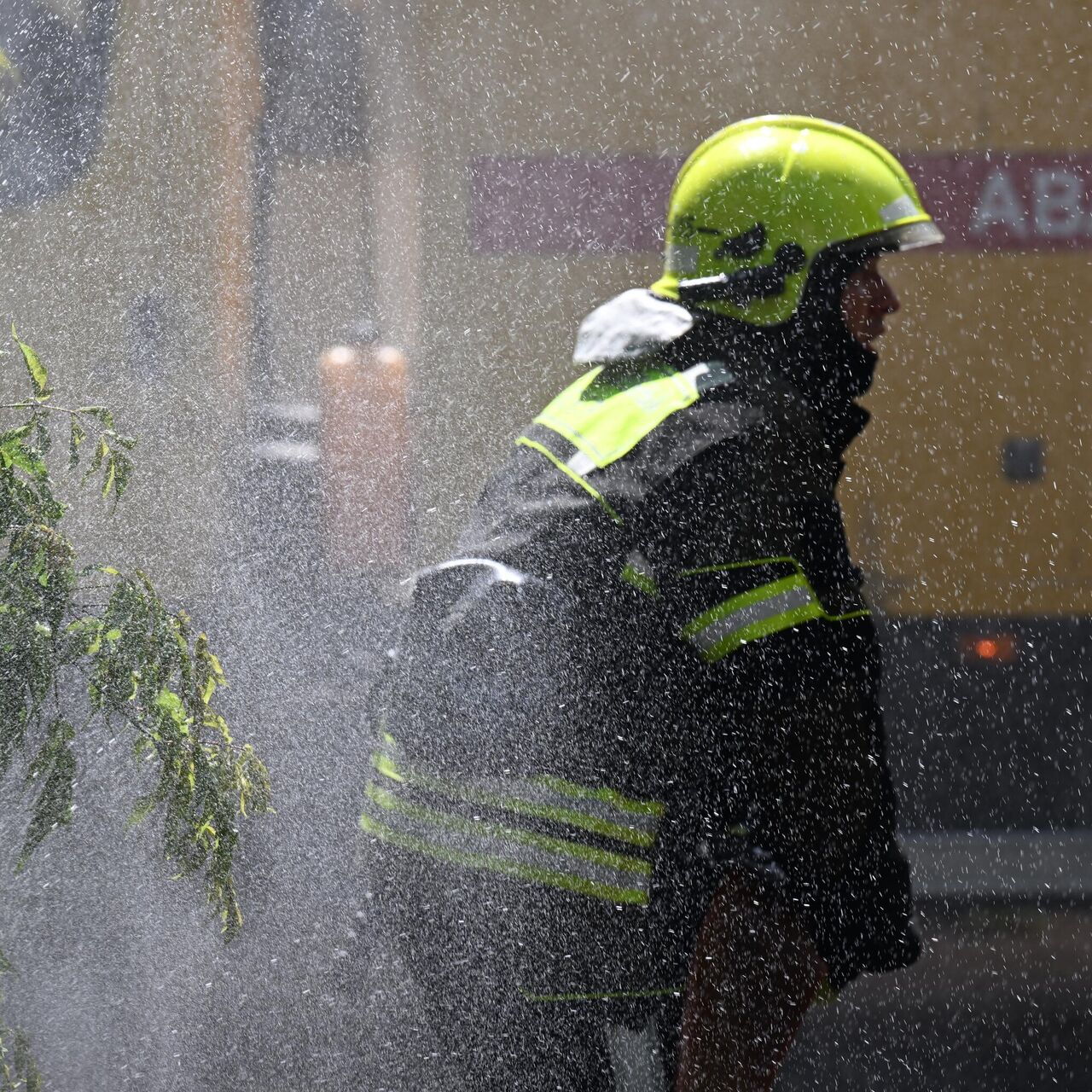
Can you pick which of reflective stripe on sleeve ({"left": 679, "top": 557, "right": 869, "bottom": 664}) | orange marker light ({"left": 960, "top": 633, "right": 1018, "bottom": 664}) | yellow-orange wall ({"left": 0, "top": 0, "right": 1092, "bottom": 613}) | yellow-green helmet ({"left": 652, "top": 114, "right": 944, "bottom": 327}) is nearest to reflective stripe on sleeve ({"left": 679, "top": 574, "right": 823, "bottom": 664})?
reflective stripe on sleeve ({"left": 679, "top": 557, "right": 869, "bottom": 664})

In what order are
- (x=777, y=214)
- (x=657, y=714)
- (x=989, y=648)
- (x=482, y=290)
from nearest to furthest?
1. (x=657, y=714)
2. (x=777, y=214)
3. (x=482, y=290)
4. (x=989, y=648)

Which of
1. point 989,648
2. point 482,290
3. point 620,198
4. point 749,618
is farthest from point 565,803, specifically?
point 989,648

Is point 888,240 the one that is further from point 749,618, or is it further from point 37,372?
point 37,372

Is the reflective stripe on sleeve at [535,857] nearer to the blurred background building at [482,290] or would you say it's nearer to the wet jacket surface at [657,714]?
the wet jacket surface at [657,714]

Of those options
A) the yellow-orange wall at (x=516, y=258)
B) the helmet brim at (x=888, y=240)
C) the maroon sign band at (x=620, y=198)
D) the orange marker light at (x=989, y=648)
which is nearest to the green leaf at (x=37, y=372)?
the helmet brim at (x=888, y=240)

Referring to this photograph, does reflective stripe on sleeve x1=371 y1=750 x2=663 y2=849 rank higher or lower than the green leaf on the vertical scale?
lower

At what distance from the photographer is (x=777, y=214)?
1949 millimetres

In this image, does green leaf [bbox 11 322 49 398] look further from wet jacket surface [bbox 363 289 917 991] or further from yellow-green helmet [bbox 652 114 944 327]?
yellow-green helmet [bbox 652 114 944 327]

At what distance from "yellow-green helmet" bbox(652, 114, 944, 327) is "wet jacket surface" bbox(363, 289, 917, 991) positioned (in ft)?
1.15

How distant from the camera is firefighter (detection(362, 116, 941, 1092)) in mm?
1538

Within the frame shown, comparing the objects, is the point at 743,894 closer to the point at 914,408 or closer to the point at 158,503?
the point at 158,503

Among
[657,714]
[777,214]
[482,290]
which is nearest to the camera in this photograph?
[657,714]

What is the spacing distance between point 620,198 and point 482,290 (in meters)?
0.48

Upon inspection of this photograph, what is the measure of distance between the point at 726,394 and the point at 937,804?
352 cm
